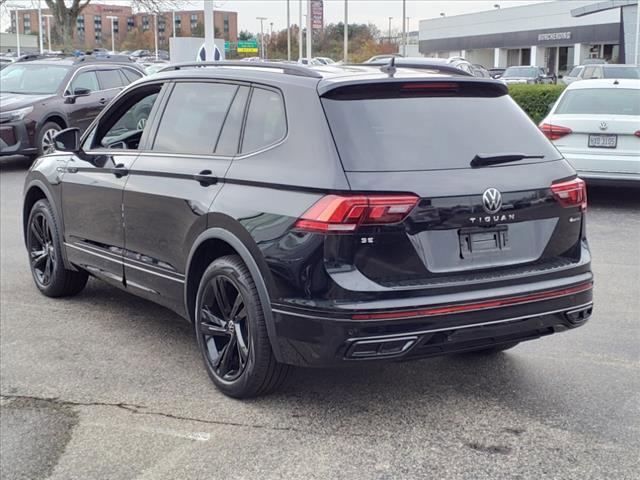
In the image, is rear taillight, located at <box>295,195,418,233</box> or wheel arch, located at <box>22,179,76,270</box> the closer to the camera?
rear taillight, located at <box>295,195,418,233</box>

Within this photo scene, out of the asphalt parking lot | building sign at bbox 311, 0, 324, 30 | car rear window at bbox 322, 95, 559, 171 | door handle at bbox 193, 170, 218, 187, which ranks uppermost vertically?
building sign at bbox 311, 0, 324, 30

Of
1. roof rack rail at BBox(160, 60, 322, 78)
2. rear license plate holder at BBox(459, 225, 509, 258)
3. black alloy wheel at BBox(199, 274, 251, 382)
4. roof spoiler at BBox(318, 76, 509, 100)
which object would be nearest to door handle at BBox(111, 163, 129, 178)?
roof rack rail at BBox(160, 60, 322, 78)

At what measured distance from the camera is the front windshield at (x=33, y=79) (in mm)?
16156

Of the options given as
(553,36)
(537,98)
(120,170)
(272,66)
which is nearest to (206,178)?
(272,66)

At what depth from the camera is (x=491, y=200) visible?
13.7ft

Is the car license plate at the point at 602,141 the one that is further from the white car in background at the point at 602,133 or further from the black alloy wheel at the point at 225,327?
the black alloy wheel at the point at 225,327

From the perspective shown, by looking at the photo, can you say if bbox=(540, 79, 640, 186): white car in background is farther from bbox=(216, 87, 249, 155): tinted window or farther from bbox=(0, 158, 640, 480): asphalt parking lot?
bbox=(216, 87, 249, 155): tinted window

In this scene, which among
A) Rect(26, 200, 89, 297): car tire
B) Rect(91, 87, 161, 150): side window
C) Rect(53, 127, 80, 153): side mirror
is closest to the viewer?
Rect(91, 87, 161, 150): side window

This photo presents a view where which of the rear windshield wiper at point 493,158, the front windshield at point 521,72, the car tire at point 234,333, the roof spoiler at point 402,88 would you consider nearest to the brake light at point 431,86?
the roof spoiler at point 402,88

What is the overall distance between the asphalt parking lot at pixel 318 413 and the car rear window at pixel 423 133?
1.31 metres

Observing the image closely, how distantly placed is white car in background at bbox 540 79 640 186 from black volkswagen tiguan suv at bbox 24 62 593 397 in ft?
20.2

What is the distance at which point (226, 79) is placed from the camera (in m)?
5.07

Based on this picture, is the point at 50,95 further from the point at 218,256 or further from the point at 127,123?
the point at 218,256

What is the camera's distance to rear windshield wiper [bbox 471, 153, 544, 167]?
4293mm
